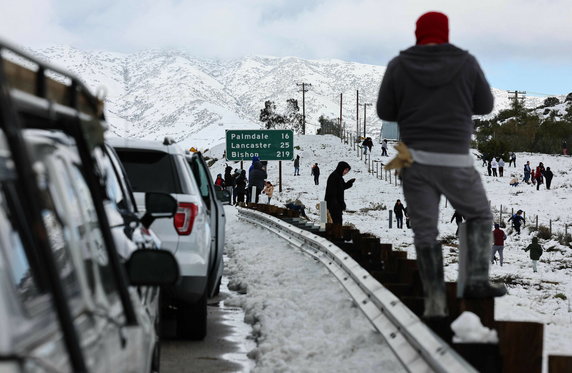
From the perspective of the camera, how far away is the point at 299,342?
277 inches

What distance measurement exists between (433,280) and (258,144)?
42.6 meters

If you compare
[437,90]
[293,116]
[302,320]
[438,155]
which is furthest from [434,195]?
[293,116]

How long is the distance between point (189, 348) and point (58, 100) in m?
4.80

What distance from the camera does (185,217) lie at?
26.3ft

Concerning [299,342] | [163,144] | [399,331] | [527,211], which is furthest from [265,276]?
[527,211]

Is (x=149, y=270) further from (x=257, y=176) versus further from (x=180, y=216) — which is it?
(x=257, y=176)

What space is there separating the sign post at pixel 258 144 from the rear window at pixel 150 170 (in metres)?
39.2

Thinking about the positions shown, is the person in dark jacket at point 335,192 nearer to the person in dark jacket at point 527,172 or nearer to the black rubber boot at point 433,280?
the black rubber boot at point 433,280

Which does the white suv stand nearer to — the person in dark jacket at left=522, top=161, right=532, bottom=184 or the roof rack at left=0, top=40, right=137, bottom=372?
the roof rack at left=0, top=40, right=137, bottom=372

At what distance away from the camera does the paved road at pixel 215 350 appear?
682cm

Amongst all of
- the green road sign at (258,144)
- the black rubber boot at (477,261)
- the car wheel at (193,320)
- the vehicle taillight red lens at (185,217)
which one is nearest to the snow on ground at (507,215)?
the car wheel at (193,320)

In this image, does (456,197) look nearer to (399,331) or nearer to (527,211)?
(399,331)

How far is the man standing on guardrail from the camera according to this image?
5426mm

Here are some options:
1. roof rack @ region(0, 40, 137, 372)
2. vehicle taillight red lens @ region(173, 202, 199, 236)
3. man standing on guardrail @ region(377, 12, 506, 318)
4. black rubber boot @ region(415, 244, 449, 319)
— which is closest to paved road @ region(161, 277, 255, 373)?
vehicle taillight red lens @ region(173, 202, 199, 236)
